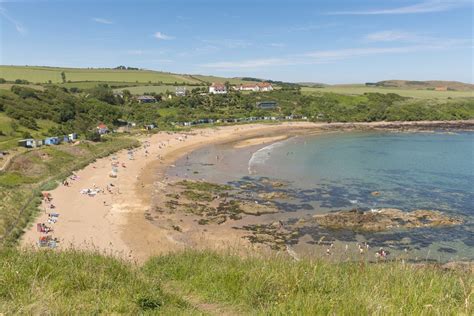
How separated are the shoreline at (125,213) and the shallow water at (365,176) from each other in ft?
14.1

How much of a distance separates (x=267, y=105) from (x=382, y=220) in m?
86.0

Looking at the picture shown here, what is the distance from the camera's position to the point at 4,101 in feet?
198

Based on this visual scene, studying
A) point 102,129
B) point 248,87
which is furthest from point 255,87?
point 102,129

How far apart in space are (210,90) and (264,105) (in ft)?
80.7

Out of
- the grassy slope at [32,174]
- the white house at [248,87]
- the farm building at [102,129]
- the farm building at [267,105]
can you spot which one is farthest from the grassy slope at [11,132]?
the white house at [248,87]

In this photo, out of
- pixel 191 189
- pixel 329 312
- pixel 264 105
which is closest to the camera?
pixel 329 312

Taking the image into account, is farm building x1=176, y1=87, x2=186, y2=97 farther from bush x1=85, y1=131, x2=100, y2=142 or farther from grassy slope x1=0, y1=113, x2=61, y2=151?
bush x1=85, y1=131, x2=100, y2=142

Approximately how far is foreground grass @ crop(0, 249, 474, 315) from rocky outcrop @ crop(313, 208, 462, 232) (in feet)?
63.3

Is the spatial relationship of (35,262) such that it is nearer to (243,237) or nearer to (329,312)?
(329,312)

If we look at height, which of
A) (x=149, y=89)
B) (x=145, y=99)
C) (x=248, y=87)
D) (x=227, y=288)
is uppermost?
(x=248, y=87)

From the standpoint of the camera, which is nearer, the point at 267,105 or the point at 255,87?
the point at 267,105

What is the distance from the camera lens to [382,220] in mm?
27375

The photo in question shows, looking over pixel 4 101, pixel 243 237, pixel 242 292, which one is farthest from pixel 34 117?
pixel 242 292

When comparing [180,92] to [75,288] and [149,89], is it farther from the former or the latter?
[75,288]
